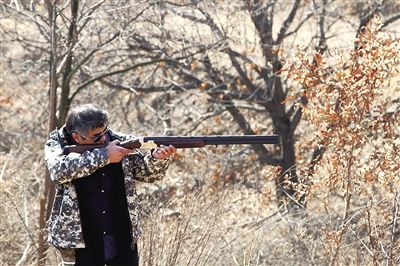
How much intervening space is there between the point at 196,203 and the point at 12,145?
6054 mm

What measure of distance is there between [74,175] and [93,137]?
244 mm

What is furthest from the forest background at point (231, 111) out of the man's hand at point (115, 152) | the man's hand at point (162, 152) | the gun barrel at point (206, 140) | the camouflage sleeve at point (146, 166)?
the man's hand at point (115, 152)

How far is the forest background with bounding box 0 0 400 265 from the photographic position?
228 inches

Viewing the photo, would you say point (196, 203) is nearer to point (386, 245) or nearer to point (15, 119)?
point (386, 245)

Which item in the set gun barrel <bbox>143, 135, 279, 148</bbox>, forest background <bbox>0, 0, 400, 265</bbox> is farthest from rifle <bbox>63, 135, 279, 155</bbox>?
forest background <bbox>0, 0, 400, 265</bbox>

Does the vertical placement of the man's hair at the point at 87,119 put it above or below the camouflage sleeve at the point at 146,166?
above

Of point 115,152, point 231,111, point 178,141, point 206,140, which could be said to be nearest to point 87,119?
point 115,152

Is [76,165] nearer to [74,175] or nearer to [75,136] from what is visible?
[74,175]

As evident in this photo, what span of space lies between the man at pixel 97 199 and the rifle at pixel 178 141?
0.05 meters

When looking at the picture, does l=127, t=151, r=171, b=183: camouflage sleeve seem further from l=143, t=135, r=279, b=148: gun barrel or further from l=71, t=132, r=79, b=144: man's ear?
l=71, t=132, r=79, b=144: man's ear

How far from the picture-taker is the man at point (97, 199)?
4270 millimetres

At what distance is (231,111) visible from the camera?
10898 mm

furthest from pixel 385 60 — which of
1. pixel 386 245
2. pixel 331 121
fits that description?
pixel 386 245

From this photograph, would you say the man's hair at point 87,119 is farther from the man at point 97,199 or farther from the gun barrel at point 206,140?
the gun barrel at point 206,140
